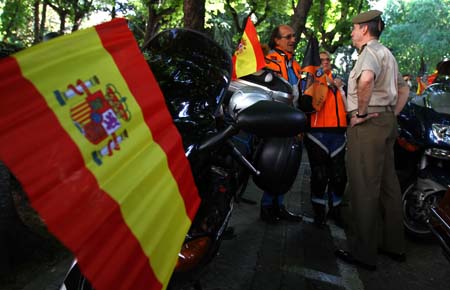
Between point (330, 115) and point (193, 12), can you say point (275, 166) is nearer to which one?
point (330, 115)

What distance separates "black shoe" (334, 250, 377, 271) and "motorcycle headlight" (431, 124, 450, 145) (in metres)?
1.31

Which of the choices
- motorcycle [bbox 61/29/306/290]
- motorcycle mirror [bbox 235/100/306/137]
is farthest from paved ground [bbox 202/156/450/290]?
motorcycle mirror [bbox 235/100/306/137]

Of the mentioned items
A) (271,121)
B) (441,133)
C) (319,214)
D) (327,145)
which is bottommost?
(319,214)

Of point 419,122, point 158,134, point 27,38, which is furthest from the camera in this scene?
point 27,38

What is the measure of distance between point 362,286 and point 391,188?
0.91m

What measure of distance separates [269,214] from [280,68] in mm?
1449

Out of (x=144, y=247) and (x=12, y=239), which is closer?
A: (x=144, y=247)

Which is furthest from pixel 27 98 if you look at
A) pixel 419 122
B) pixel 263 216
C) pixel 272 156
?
pixel 419 122

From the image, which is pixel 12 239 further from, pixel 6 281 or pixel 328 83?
pixel 328 83

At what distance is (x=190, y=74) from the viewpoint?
2113 millimetres

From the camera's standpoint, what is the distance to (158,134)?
1.25 m

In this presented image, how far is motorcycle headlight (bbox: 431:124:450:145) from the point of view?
3721mm

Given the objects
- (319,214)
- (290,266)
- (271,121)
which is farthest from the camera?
(319,214)

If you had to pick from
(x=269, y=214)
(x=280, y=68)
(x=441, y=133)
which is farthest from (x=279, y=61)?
(x=441, y=133)
